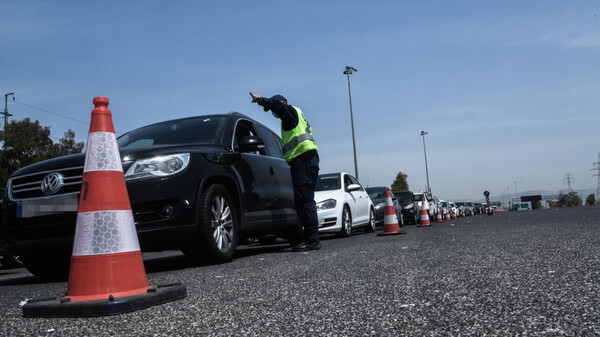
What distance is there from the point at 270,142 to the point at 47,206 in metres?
3.48

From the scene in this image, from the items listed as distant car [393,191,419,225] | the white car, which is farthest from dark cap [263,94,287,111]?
distant car [393,191,419,225]

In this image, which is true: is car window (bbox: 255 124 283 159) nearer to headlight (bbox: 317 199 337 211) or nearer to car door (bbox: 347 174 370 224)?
headlight (bbox: 317 199 337 211)

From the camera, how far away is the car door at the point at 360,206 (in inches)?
516

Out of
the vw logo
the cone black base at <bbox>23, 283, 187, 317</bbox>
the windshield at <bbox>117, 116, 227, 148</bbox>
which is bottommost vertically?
the cone black base at <bbox>23, 283, 187, 317</bbox>

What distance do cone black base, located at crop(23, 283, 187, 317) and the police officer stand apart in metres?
4.03

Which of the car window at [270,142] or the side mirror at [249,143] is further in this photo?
the car window at [270,142]

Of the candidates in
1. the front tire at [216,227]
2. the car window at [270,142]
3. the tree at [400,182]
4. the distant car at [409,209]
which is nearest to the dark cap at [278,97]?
the car window at [270,142]

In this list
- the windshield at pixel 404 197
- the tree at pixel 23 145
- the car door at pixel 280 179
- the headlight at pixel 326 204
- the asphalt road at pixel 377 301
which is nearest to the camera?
the asphalt road at pixel 377 301

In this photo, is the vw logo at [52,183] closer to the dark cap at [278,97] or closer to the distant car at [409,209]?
the dark cap at [278,97]

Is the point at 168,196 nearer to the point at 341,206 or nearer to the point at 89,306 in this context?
the point at 89,306

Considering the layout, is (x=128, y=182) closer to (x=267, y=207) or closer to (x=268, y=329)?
(x=267, y=207)

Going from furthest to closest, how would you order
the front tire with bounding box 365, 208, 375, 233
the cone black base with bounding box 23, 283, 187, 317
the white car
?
the front tire with bounding box 365, 208, 375, 233, the white car, the cone black base with bounding box 23, 283, 187, 317

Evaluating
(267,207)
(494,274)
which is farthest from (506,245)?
(267,207)

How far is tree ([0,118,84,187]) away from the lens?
1423 inches
